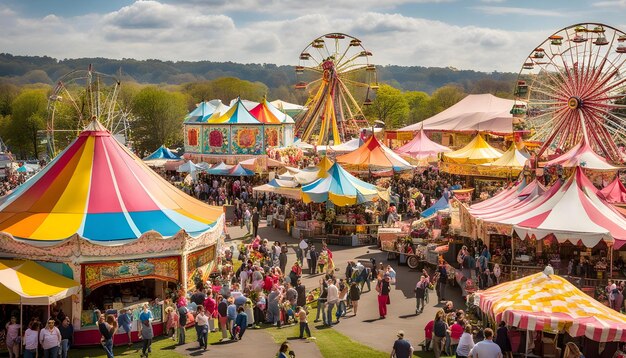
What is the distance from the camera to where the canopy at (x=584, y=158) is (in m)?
21.8

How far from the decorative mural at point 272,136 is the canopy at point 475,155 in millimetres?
9604

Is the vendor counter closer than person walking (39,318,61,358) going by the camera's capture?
No

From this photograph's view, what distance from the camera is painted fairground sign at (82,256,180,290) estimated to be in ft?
47.9

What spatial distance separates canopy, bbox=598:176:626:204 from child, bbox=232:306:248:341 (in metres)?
12.6

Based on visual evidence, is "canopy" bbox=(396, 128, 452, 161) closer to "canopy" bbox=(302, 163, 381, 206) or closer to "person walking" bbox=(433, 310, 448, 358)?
"canopy" bbox=(302, 163, 381, 206)

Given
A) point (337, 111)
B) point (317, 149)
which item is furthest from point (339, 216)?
point (337, 111)

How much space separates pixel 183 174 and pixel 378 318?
2769cm

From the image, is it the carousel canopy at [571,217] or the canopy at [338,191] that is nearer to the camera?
the carousel canopy at [571,217]

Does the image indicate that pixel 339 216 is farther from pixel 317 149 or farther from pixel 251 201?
pixel 317 149

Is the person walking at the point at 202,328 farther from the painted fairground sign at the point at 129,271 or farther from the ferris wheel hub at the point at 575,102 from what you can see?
the ferris wheel hub at the point at 575,102

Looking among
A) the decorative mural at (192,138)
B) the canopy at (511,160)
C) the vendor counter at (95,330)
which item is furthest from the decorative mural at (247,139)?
the vendor counter at (95,330)

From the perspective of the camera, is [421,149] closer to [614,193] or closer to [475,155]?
[475,155]

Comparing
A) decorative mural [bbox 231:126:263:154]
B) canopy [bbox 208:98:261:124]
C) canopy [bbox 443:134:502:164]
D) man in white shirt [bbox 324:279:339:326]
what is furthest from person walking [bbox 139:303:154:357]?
canopy [bbox 208:98:261:124]

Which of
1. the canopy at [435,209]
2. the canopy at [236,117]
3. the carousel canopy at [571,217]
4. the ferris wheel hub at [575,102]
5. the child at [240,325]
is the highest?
the ferris wheel hub at [575,102]
